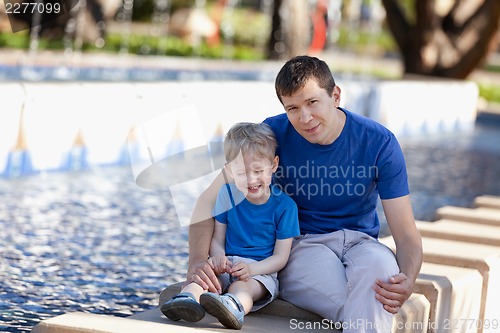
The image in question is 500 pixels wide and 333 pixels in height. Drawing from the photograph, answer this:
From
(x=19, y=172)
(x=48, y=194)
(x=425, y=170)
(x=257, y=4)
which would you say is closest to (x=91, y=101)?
(x=19, y=172)

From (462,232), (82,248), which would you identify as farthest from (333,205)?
(82,248)

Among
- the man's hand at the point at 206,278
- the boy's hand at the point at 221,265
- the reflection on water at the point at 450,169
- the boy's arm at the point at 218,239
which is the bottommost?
the reflection on water at the point at 450,169

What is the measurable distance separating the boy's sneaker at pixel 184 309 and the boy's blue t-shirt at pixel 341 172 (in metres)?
0.70

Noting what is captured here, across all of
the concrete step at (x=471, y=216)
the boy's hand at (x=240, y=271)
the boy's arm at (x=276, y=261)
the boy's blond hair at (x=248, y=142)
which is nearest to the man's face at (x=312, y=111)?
the boy's blond hair at (x=248, y=142)

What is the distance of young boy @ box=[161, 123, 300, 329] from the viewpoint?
384cm

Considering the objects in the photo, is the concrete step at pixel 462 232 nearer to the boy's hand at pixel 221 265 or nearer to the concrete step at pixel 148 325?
the concrete step at pixel 148 325

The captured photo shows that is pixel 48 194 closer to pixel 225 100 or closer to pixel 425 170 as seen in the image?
pixel 225 100

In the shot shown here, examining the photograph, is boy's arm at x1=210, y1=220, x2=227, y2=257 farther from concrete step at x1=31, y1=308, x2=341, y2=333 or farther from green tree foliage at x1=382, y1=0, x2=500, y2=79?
green tree foliage at x1=382, y1=0, x2=500, y2=79

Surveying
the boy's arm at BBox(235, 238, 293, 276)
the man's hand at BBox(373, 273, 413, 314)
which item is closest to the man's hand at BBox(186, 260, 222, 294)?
the boy's arm at BBox(235, 238, 293, 276)

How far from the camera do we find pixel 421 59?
21031 mm

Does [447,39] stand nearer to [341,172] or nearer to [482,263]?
[482,263]

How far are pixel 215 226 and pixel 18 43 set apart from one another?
17772 mm

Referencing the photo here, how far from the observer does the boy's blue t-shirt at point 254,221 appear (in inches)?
156

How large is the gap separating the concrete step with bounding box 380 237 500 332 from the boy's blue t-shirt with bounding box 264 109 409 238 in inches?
24.4
